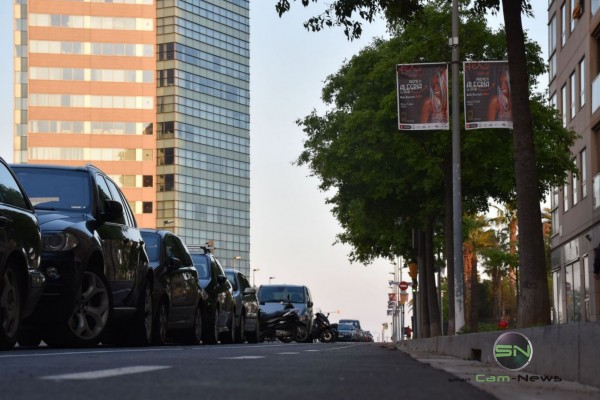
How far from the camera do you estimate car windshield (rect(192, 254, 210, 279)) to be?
68.0ft

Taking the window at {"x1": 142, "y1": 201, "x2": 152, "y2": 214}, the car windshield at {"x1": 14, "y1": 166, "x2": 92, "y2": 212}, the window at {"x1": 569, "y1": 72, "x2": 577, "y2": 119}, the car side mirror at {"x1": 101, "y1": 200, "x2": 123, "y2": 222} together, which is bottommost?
the car side mirror at {"x1": 101, "y1": 200, "x2": 123, "y2": 222}

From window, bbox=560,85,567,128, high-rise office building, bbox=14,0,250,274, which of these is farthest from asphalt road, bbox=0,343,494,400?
high-rise office building, bbox=14,0,250,274

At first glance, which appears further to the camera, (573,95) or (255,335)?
(573,95)

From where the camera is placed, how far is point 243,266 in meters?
175

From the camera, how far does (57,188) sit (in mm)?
13812

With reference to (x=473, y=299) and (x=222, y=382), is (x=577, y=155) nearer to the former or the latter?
(x=473, y=299)

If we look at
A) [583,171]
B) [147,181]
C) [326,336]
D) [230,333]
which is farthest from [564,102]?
[147,181]

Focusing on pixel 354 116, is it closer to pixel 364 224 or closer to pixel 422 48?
pixel 422 48

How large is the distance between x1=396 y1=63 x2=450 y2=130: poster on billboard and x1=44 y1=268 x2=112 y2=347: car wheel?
11.3 m

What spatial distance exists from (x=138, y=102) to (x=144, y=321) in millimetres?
139320

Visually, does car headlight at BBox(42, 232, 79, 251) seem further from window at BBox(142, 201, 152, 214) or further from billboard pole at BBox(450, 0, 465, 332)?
window at BBox(142, 201, 152, 214)

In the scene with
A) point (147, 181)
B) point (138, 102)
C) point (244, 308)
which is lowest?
point (244, 308)

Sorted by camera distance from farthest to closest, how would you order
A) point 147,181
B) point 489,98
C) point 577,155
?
point 147,181 < point 577,155 < point 489,98

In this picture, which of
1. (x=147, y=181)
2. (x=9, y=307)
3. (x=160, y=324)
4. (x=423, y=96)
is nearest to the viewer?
(x=9, y=307)
